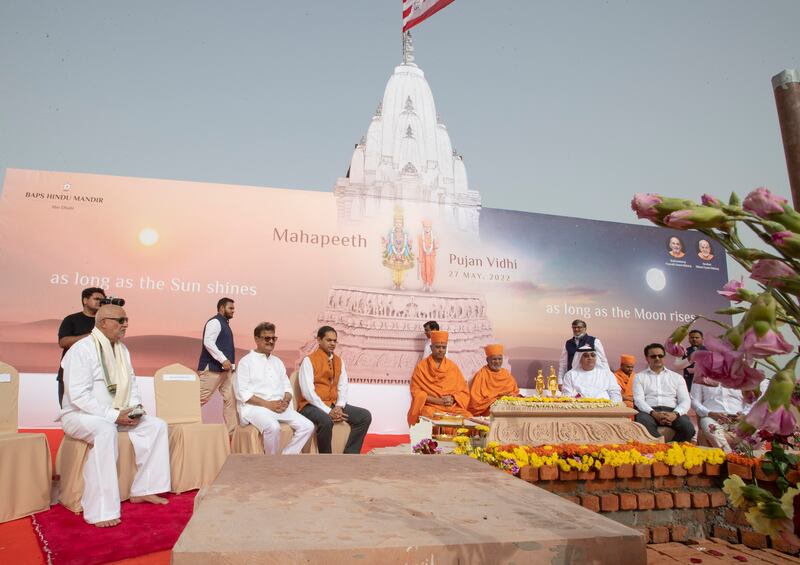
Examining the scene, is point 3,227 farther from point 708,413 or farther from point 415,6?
point 708,413

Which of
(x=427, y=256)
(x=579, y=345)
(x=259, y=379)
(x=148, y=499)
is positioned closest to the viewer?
(x=148, y=499)

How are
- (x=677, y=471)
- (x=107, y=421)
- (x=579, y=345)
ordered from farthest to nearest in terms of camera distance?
(x=579, y=345) < (x=107, y=421) < (x=677, y=471)

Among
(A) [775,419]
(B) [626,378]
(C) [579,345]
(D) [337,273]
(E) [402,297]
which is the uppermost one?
(D) [337,273]

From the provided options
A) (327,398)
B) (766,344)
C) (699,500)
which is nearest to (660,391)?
(699,500)

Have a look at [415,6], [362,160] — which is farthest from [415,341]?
[415,6]

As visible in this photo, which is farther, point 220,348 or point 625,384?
point 625,384

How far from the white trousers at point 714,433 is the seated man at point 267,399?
3.86 m

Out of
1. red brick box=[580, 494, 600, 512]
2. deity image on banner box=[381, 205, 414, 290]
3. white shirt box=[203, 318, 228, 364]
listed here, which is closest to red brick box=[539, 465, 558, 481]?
red brick box=[580, 494, 600, 512]

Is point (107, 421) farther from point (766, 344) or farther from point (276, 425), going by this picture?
point (766, 344)

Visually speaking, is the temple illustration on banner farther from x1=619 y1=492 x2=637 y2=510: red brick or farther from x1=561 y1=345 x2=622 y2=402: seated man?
x1=619 y1=492 x2=637 y2=510: red brick

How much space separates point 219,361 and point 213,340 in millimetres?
240

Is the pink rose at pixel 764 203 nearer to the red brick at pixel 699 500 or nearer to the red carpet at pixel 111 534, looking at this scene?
the red carpet at pixel 111 534

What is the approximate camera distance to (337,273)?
8031mm

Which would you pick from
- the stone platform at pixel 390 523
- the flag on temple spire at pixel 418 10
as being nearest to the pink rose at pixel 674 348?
the stone platform at pixel 390 523
